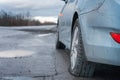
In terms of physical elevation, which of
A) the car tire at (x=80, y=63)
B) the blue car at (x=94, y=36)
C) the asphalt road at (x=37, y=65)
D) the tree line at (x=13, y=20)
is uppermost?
the blue car at (x=94, y=36)

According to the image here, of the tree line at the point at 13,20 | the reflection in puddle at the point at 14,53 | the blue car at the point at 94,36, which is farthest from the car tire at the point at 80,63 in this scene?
the tree line at the point at 13,20

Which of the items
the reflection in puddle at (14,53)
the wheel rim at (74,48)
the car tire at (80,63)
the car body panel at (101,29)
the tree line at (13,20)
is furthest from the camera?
the tree line at (13,20)

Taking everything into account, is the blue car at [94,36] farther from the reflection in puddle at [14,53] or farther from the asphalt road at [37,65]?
the reflection in puddle at [14,53]

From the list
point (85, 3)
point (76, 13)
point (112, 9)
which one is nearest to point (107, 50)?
point (112, 9)

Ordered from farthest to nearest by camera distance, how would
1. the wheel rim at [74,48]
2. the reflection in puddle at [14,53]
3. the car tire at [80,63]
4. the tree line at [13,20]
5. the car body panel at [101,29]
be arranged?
the tree line at [13,20], the reflection in puddle at [14,53], the wheel rim at [74,48], the car tire at [80,63], the car body panel at [101,29]

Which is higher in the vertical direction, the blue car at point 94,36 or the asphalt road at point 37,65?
the blue car at point 94,36

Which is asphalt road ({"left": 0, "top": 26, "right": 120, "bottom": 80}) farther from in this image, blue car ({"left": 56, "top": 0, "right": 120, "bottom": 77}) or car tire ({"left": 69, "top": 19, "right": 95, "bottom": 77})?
blue car ({"left": 56, "top": 0, "right": 120, "bottom": 77})

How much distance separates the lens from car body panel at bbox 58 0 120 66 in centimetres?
522

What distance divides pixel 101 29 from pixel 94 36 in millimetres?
179

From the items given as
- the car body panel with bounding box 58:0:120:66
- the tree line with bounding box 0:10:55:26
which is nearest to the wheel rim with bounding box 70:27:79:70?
the car body panel with bounding box 58:0:120:66

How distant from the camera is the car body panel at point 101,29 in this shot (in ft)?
17.1

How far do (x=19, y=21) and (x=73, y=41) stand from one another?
27.6 meters

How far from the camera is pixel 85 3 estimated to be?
6070mm

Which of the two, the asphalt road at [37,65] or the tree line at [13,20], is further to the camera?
the tree line at [13,20]
